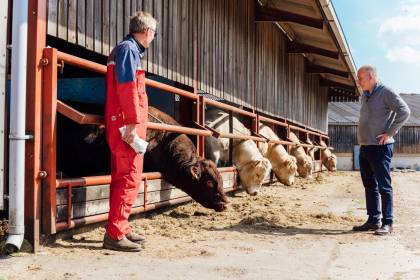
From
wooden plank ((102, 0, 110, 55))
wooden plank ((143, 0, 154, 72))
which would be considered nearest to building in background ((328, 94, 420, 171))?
wooden plank ((143, 0, 154, 72))

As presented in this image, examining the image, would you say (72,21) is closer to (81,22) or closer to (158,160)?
(81,22)

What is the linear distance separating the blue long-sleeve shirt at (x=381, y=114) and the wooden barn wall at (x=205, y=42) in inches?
112

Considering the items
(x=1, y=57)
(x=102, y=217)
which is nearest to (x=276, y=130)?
(x=102, y=217)

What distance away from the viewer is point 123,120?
444 cm

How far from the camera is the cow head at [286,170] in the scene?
1192 centimetres

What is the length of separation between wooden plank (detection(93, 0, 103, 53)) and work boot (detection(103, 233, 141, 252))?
2.26 meters

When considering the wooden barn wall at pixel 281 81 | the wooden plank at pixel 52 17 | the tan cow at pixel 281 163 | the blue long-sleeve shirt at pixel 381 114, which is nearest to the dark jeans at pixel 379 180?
the blue long-sleeve shirt at pixel 381 114

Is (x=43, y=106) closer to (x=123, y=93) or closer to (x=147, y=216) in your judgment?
(x=123, y=93)

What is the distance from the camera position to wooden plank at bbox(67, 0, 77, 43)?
514 cm

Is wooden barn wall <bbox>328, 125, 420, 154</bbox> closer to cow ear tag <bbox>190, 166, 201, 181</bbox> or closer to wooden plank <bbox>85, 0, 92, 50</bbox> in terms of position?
cow ear tag <bbox>190, 166, 201, 181</bbox>

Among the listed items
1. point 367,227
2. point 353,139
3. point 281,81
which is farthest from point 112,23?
point 353,139

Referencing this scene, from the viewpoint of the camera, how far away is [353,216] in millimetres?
7203

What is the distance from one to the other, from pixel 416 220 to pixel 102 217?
4228 mm

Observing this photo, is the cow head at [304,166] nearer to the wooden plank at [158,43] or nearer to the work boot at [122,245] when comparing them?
the wooden plank at [158,43]
